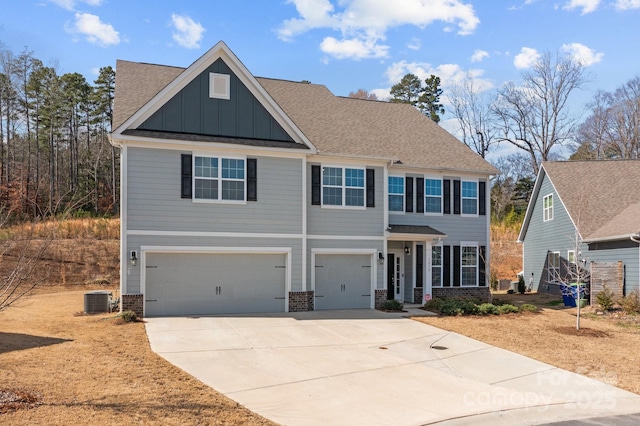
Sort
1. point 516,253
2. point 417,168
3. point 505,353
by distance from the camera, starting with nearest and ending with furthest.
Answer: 1. point 505,353
2. point 417,168
3. point 516,253

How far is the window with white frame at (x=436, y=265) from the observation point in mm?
20844

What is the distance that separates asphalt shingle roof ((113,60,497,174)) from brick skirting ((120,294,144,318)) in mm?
5538

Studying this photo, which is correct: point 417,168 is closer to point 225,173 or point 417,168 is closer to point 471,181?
point 471,181

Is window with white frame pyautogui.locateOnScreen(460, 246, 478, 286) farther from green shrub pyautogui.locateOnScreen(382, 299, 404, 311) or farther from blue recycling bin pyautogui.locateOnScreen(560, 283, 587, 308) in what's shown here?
blue recycling bin pyautogui.locateOnScreen(560, 283, 587, 308)

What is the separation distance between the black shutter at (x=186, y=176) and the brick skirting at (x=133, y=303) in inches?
132

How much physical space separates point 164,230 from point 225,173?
2651 mm

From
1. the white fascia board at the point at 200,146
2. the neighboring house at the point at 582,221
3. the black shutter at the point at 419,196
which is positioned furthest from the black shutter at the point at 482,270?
the white fascia board at the point at 200,146

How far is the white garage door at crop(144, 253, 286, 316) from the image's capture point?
1628 cm

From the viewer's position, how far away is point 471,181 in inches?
850

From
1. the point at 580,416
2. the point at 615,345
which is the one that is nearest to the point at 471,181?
the point at 615,345

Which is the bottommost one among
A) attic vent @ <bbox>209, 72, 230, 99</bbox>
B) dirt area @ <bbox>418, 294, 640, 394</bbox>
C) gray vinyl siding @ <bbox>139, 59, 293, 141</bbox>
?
dirt area @ <bbox>418, 294, 640, 394</bbox>

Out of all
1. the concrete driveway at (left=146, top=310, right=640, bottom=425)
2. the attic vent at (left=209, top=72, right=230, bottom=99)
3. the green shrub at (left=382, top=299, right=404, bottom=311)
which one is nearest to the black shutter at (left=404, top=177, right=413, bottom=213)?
the green shrub at (left=382, top=299, right=404, bottom=311)

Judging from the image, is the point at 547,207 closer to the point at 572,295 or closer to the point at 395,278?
the point at 572,295

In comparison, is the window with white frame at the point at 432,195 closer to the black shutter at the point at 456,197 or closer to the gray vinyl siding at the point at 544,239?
the black shutter at the point at 456,197
